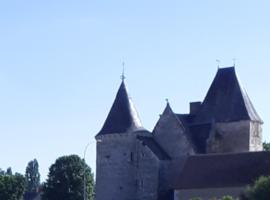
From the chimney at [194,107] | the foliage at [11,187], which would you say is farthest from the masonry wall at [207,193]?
the foliage at [11,187]

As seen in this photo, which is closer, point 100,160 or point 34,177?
point 100,160

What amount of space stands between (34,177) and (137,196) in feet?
272

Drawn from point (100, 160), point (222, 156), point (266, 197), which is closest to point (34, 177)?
point (100, 160)

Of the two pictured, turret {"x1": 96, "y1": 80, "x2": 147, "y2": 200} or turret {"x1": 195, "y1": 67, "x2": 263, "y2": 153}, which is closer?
turret {"x1": 195, "y1": 67, "x2": 263, "y2": 153}

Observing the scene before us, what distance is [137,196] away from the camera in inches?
3132

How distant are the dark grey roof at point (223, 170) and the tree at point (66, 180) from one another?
24947 mm

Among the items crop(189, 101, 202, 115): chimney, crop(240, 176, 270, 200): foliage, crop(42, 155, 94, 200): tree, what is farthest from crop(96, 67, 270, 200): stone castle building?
crop(42, 155, 94, 200): tree

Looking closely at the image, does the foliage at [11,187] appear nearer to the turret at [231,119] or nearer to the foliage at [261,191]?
the turret at [231,119]

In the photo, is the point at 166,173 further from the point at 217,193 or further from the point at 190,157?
the point at 217,193

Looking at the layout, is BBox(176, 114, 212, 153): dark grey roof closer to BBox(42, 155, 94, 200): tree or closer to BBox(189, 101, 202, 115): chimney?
A: BBox(189, 101, 202, 115): chimney

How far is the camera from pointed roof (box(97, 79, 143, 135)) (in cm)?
8112

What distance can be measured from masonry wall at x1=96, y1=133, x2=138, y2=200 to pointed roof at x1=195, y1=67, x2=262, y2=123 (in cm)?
629

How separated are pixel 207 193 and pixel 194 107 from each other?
13745 mm

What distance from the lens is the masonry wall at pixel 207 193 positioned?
69438 millimetres
